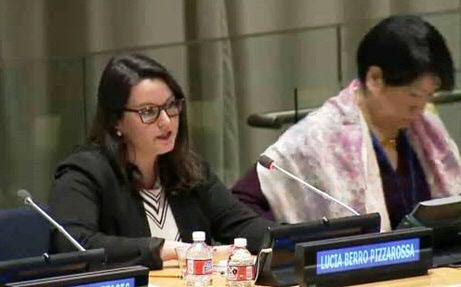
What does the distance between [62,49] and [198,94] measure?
68 cm

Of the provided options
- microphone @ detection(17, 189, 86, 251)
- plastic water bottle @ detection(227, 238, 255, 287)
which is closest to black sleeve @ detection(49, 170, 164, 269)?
microphone @ detection(17, 189, 86, 251)

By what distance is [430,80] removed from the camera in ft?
11.9

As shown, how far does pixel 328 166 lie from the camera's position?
3650 millimetres

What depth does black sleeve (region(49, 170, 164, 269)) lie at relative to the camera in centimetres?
324

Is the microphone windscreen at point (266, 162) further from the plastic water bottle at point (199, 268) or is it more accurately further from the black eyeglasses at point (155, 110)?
the plastic water bottle at point (199, 268)

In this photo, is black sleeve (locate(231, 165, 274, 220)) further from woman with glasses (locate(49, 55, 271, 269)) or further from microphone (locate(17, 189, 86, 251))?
microphone (locate(17, 189, 86, 251))

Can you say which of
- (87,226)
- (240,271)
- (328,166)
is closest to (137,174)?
(87,226)

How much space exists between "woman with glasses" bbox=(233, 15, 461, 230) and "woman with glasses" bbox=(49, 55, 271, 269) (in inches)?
4.7

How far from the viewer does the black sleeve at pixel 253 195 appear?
3.72 meters

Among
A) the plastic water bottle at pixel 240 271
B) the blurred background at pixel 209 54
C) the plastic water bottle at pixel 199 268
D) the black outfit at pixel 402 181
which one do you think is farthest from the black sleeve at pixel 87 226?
the blurred background at pixel 209 54

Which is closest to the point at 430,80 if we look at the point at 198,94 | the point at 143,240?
the point at 143,240

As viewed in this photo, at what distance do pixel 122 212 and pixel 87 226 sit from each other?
16 cm

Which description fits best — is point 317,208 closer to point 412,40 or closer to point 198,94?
point 412,40

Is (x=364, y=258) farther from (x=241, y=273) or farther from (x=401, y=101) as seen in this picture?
(x=401, y=101)
